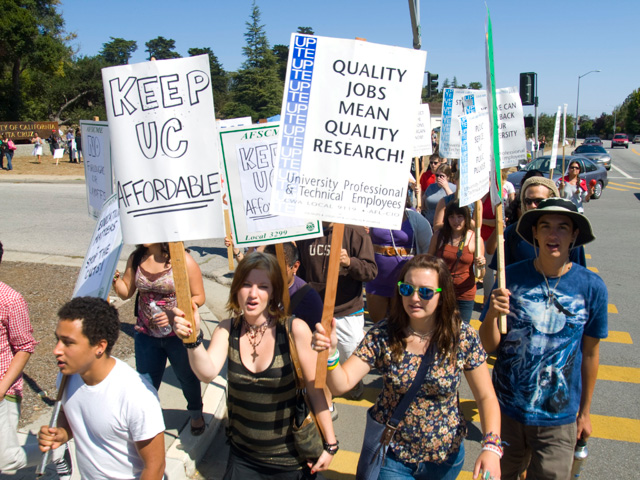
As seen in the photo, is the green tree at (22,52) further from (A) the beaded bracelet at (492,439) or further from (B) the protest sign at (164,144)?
(A) the beaded bracelet at (492,439)

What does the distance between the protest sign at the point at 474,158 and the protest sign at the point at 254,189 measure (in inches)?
49.0

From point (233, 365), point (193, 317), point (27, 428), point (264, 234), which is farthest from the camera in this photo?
point (27, 428)

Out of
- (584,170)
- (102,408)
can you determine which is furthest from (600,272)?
(584,170)

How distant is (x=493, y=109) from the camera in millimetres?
2822

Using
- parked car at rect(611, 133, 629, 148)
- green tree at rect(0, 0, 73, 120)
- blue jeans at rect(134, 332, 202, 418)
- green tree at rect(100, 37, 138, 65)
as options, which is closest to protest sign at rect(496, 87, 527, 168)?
blue jeans at rect(134, 332, 202, 418)

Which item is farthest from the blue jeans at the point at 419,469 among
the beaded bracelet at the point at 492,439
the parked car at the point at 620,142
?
the parked car at the point at 620,142

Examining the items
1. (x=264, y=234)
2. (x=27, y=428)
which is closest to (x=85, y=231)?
(x=27, y=428)

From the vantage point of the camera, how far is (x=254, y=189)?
3900mm

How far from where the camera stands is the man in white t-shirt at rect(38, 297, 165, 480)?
94.8 inches

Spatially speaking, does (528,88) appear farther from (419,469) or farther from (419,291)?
(419,469)

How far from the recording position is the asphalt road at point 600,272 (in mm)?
4180

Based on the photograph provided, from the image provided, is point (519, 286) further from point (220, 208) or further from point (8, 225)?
point (8, 225)

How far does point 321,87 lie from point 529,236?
1.59 metres

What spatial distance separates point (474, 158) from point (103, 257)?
293 centimetres
